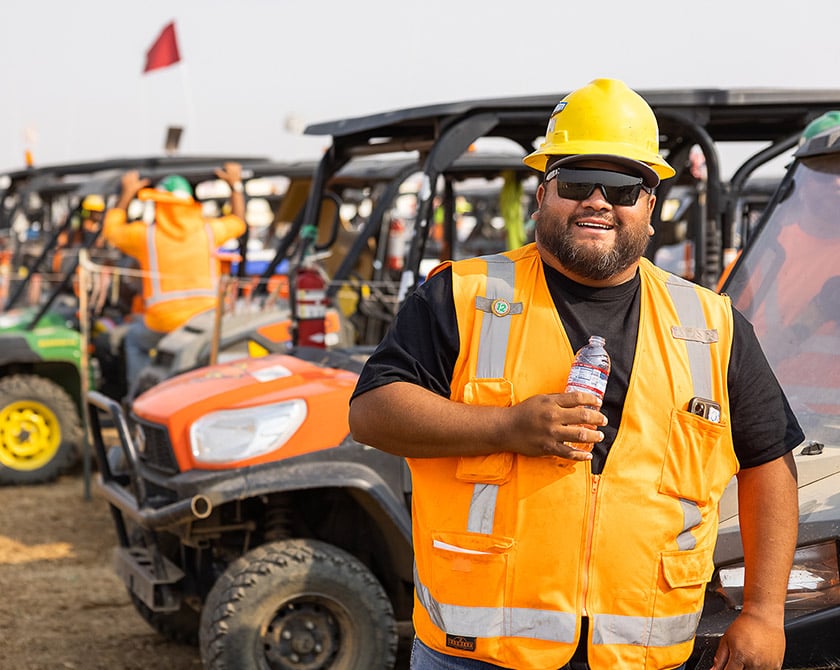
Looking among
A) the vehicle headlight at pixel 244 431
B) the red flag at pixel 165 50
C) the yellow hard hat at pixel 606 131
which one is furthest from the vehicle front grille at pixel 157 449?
the red flag at pixel 165 50

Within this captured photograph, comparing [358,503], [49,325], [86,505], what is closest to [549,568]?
[358,503]

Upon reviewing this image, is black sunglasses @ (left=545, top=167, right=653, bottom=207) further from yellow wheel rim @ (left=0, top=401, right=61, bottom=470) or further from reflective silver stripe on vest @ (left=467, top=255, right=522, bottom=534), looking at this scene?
yellow wheel rim @ (left=0, top=401, right=61, bottom=470)

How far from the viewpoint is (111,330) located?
360 inches

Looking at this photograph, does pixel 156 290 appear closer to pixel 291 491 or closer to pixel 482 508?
pixel 291 491

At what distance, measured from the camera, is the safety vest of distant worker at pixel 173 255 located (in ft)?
28.1

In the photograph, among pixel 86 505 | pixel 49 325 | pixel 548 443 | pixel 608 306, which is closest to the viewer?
pixel 548 443

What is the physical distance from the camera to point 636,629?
2.24m

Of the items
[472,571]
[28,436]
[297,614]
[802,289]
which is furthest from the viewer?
[28,436]

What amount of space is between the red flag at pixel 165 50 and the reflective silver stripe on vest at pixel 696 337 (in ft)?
36.4

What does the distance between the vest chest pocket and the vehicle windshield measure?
36.1 inches

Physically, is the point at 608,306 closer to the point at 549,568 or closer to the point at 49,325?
the point at 549,568

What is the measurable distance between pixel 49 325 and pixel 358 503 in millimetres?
5208

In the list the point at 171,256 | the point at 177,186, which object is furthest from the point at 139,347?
the point at 177,186

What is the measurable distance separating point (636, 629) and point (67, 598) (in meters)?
4.29
